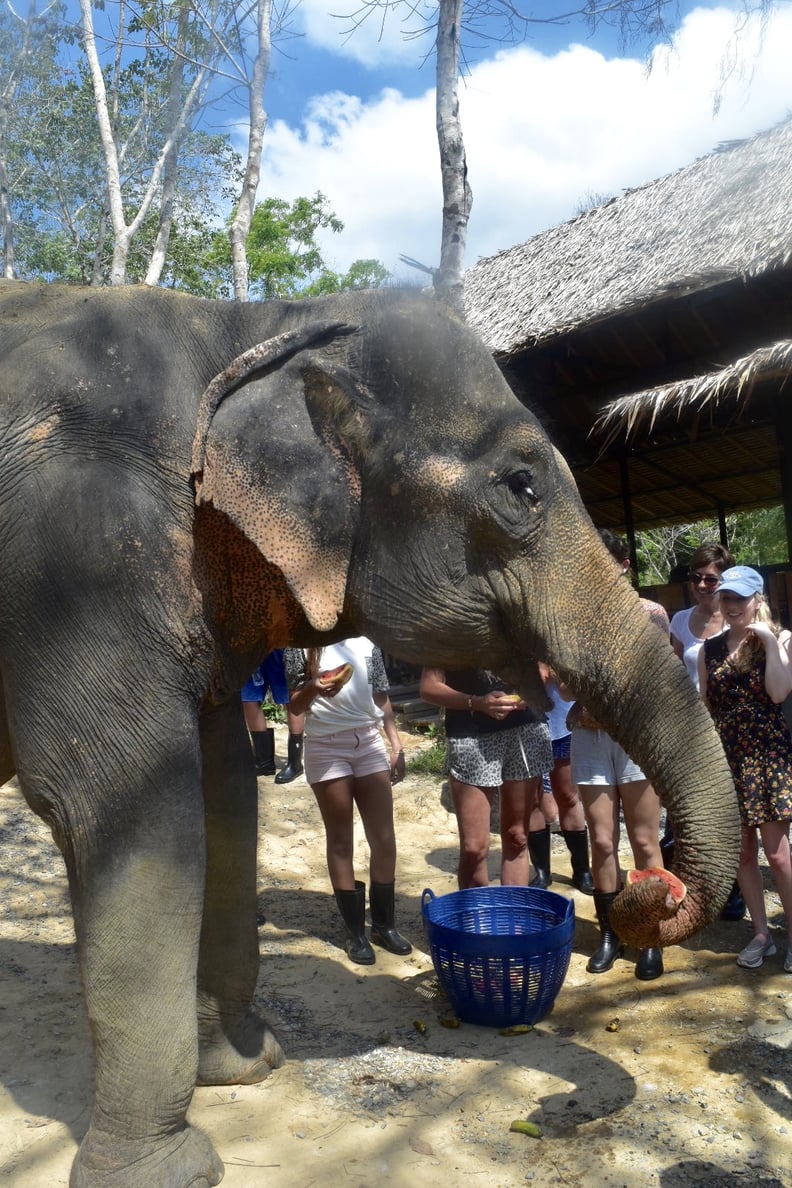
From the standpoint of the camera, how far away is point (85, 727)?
240cm

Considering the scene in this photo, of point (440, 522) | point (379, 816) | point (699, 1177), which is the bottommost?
point (699, 1177)

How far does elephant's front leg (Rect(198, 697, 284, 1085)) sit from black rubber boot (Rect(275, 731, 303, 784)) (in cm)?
422

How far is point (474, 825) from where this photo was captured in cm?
436

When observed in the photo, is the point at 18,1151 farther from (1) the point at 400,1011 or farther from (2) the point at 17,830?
(2) the point at 17,830

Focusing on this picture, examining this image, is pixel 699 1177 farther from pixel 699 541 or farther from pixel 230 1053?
pixel 699 541

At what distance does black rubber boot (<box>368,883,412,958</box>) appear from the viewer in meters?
4.61

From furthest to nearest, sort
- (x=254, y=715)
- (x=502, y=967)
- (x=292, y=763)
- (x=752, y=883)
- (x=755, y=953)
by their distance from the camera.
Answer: (x=292, y=763) < (x=254, y=715) < (x=752, y=883) < (x=755, y=953) < (x=502, y=967)

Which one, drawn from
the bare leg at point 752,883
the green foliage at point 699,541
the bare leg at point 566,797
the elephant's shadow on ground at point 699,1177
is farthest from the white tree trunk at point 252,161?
the green foliage at point 699,541

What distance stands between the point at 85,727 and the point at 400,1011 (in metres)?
2.18

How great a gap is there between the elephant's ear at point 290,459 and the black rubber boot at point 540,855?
343cm

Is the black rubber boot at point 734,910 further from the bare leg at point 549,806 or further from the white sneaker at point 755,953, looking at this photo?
the bare leg at point 549,806

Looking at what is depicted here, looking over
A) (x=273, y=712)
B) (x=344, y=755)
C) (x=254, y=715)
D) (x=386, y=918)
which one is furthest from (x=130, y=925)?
(x=273, y=712)

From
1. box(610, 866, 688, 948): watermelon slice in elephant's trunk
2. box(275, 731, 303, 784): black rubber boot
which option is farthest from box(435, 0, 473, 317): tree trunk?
box(610, 866, 688, 948): watermelon slice in elephant's trunk

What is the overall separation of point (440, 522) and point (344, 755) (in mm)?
2184
